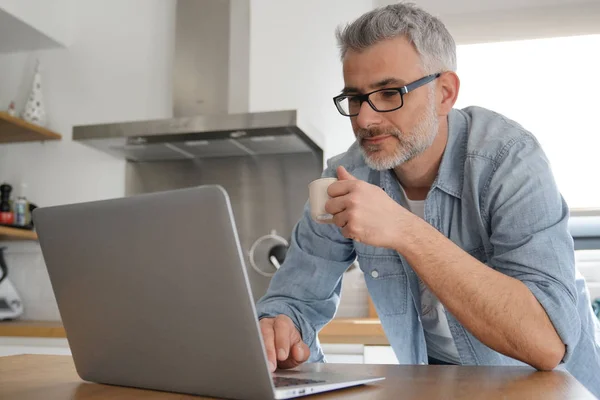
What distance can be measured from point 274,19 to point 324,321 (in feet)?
6.37

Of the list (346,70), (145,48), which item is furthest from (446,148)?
(145,48)

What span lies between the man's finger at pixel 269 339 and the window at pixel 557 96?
1954 millimetres

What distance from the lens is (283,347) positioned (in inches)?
38.0

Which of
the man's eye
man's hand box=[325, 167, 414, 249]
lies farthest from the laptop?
the man's eye

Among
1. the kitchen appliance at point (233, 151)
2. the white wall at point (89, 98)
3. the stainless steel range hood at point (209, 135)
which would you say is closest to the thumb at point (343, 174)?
the stainless steel range hood at point (209, 135)

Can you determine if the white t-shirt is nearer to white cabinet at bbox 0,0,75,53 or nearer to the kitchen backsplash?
the kitchen backsplash

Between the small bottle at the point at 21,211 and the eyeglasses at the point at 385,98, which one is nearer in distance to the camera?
the eyeglasses at the point at 385,98

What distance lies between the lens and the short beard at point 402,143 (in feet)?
4.20

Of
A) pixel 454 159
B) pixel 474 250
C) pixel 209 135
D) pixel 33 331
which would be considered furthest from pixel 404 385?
pixel 33 331

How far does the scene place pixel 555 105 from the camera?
269 centimetres

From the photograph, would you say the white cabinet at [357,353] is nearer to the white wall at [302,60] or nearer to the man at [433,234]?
the man at [433,234]

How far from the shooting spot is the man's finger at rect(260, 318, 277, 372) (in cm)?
93

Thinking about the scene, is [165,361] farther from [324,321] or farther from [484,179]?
[484,179]

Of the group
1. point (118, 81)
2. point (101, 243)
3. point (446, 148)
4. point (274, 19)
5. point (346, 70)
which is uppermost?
point (274, 19)
